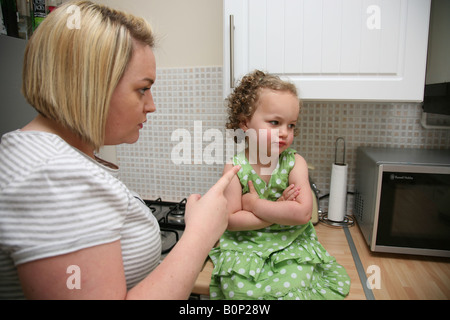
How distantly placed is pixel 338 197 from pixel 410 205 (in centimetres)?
31

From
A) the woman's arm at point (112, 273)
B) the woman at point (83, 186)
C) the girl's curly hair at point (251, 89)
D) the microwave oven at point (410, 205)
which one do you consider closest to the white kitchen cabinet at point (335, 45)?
the girl's curly hair at point (251, 89)

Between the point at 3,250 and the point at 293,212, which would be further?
the point at 293,212

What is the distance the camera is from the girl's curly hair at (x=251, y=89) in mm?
964

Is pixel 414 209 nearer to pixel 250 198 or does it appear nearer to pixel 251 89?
pixel 250 198

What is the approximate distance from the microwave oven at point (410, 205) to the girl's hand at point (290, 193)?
298 millimetres

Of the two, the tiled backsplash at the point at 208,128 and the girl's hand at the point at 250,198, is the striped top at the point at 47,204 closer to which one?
the girl's hand at the point at 250,198

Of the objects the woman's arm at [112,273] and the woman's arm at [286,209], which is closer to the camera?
the woman's arm at [112,273]

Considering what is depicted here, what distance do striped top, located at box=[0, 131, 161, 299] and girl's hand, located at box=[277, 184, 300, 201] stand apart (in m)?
0.55

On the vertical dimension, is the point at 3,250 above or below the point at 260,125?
below

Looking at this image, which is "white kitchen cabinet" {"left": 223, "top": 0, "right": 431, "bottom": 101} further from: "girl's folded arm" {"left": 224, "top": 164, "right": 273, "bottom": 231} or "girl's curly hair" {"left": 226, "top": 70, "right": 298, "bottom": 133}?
"girl's folded arm" {"left": 224, "top": 164, "right": 273, "bottom": 231}

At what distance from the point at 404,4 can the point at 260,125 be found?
22.3 inches
